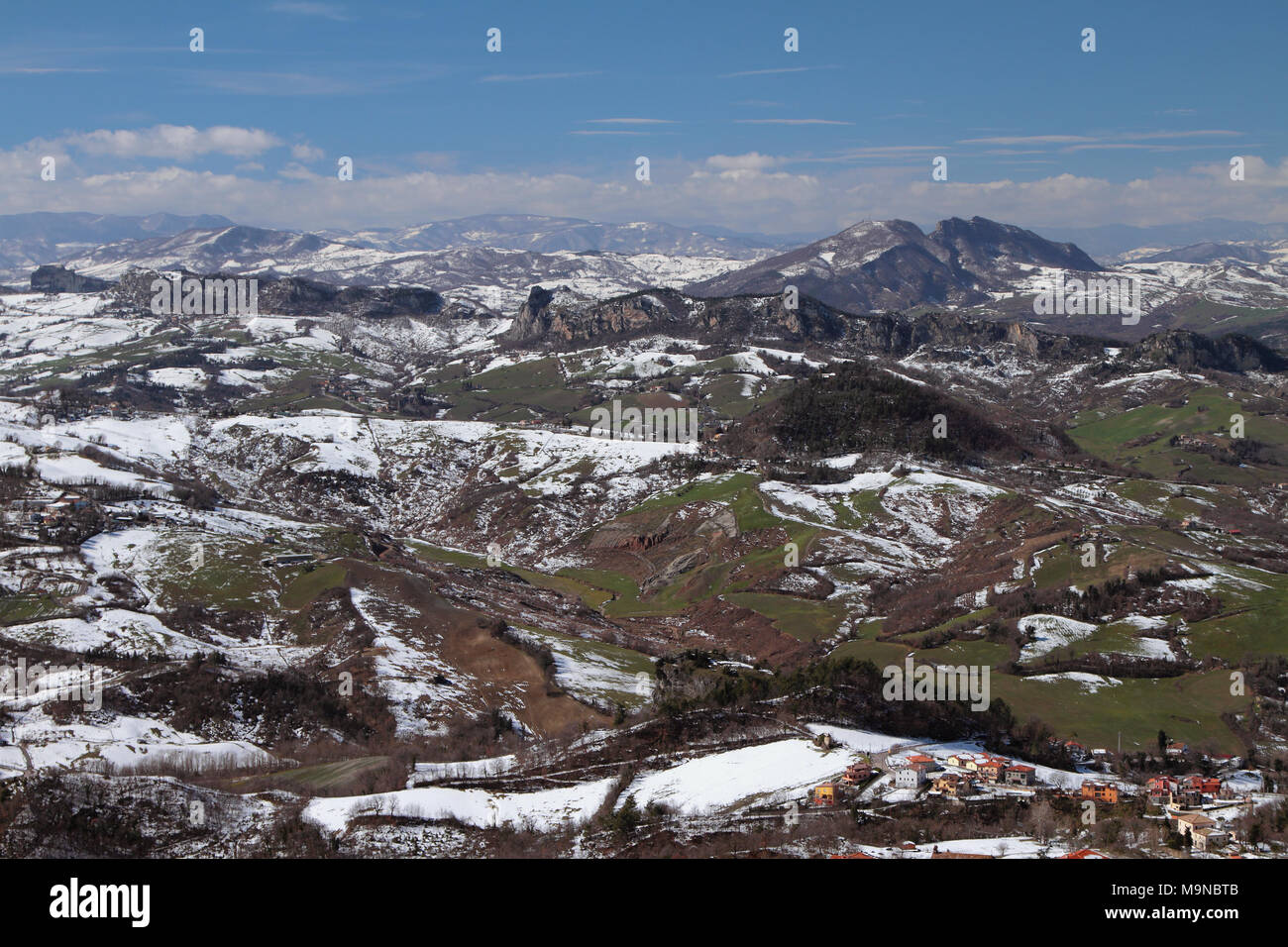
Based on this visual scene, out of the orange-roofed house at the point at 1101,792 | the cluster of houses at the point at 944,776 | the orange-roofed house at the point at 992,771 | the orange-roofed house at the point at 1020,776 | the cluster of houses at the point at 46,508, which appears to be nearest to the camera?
the orange-roofed house at the point at 1101,792

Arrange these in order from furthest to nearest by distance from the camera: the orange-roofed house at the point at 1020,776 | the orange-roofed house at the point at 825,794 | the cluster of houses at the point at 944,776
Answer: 1. the orange-roofed house at the point at 1020,776
2. the cluster of houses at the point at 944,776
3. the orange-roofed house at the point at 825,794

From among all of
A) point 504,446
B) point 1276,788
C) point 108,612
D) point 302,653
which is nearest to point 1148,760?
point 1276,788

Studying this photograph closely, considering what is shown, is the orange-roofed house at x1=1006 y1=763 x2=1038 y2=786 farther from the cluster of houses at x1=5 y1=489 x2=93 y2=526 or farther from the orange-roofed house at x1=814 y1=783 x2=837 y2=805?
the cluster of houses at x1=5 y1=489 x2=93 y2=526

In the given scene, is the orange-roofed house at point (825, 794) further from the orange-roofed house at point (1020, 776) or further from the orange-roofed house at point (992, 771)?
the orange-roofed house at point (1020, 776)

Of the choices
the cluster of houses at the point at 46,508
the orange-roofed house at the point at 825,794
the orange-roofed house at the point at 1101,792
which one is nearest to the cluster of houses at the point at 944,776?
the orange-roofed house at the point at 825,794

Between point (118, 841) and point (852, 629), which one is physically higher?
point (118, 841)

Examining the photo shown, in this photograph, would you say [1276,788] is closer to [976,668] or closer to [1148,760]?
[1148,760]

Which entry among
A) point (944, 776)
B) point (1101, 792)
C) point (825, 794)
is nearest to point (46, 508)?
point (825, 794)

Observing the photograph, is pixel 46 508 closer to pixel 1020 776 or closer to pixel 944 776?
pixel 944 776

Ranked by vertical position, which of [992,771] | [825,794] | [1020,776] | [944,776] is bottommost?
[1020,776]

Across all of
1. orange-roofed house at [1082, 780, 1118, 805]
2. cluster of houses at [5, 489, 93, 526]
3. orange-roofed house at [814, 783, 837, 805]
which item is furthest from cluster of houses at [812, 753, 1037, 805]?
cluster of houses at [5, 489, 93, 526]

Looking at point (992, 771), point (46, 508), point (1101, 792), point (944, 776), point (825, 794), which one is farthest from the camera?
point (46, 508)
